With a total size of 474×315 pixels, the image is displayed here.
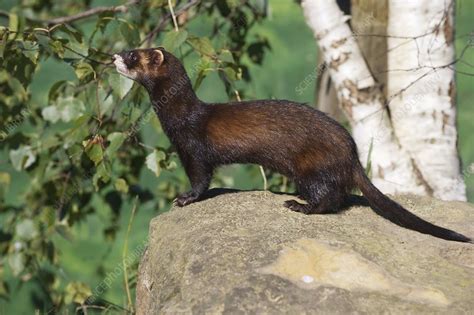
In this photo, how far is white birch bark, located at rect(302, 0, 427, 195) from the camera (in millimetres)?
5805

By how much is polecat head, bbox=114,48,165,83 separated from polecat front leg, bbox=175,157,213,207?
56 cm

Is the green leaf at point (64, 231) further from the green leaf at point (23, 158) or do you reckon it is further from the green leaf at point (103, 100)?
the green leaf at point (103, 100)

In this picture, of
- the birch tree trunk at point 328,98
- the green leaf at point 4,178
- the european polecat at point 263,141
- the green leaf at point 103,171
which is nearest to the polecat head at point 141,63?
the european polecat at point 263,141

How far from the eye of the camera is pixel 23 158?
5.91 m

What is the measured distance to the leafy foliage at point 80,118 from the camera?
203 inches

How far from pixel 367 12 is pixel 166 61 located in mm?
1889

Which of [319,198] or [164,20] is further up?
[164,20]

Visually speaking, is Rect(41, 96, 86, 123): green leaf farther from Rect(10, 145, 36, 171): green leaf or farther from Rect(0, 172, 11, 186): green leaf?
Rect(0, 172, 11, 186): green leaf

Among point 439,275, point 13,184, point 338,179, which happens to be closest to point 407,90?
point 338,179

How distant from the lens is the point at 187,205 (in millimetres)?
4496

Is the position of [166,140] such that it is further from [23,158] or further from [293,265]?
[293,265]

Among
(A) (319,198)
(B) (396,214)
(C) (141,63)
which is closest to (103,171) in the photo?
(C) (141,63)

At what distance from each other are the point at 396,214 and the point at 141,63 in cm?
169

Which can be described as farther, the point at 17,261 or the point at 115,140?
the point at 17,261
